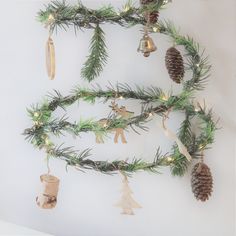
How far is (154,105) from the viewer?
1.09 meters

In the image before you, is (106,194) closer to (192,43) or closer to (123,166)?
(123,166)

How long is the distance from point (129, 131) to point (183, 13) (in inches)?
13.9

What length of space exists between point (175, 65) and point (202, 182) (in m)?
0.30

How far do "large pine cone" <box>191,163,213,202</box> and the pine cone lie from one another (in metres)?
0.23

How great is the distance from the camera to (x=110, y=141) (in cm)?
114

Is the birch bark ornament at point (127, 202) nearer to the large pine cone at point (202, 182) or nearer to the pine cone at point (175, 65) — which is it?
the large pine cone at point (202, 182)

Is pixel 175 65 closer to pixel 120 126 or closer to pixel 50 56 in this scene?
pixel 120 126

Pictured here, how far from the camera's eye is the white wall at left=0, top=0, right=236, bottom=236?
108 cm

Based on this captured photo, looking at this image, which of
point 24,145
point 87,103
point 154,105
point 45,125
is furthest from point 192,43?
point 24,145

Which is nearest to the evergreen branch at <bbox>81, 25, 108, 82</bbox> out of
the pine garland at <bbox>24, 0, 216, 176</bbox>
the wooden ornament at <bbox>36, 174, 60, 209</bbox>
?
the pine garland at <bbox>24, 0, 216, 176</bbox>

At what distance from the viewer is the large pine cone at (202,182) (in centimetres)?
102

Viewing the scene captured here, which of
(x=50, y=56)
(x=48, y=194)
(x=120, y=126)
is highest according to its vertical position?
(x=50, y=56)

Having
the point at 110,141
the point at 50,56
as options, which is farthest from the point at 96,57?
the point at 110,141

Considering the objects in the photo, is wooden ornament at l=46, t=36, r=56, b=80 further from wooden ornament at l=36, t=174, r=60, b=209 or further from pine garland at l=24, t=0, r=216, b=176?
wooden ornament at l=36, t=174, r=60, b=209
